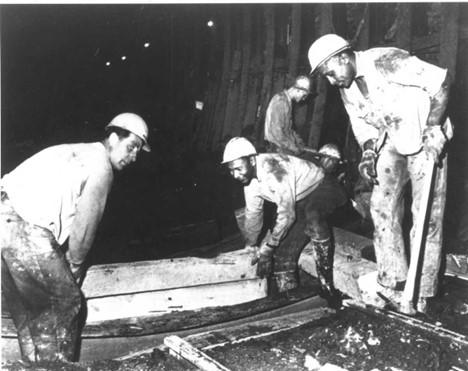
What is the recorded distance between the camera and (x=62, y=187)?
299 cm

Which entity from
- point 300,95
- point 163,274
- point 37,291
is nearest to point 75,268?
point 37,291

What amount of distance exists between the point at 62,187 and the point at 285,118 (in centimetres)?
391

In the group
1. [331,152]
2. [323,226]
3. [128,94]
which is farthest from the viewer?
[128,94]

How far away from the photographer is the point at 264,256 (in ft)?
14.2

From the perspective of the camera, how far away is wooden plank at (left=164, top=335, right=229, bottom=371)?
246 cm

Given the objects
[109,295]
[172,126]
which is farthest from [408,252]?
[172,126]

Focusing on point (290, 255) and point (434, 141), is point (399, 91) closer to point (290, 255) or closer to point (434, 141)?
point (434, 141)

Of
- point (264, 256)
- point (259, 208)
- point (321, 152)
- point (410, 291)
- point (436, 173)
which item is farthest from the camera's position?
point (321, 152)

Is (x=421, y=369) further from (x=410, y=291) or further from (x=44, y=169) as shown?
(x=44, y=169)

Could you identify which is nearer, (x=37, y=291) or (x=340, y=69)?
(x=37, y=291)

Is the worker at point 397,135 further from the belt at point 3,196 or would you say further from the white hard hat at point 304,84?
the white hard hat at point 304,84

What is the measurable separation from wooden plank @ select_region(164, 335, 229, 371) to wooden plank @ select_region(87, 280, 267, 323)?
117 centimetres

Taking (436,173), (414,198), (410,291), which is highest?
(436,173)

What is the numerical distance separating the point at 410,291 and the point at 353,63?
1633 millimetres
